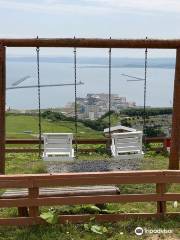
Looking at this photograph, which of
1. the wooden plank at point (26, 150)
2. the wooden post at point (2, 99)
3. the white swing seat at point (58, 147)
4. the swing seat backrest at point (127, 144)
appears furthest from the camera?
the wooden plank at point (26, 150)

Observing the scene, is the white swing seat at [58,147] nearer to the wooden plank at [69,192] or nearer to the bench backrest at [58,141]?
the bench backrest at [58,141]

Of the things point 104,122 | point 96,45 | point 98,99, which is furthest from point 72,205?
point 104,122

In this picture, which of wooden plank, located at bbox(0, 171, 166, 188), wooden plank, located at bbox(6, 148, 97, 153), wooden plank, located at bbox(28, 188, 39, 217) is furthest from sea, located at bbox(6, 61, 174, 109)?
wooden plank, located at bbox(28, 188, 39, 217)

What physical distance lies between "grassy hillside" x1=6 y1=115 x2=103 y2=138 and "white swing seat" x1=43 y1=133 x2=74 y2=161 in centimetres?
417

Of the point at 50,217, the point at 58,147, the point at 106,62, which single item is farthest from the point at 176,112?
the point at 106,62

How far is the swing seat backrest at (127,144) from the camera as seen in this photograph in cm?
1158

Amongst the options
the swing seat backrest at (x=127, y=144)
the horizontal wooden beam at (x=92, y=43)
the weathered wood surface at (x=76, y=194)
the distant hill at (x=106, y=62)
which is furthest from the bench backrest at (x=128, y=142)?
the weathered wood surface at (x=76, y=194)

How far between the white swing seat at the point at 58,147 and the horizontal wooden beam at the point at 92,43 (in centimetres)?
265

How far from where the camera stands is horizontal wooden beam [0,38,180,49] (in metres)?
9.34

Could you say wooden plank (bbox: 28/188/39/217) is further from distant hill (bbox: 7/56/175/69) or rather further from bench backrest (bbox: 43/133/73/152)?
bench backrest (bbox: 43/133/73/152)

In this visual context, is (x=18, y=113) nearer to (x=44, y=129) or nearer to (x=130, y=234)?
(x=44, y=129)

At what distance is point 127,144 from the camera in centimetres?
1176

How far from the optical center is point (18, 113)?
2214 centimetres

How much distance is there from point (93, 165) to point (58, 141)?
116 cm
